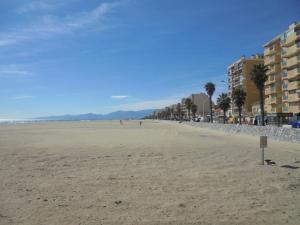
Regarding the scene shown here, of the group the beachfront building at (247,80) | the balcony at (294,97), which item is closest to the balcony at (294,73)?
the balcony at (294,97)

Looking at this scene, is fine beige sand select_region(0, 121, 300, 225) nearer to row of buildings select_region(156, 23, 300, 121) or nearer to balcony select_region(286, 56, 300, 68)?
balcony select_region(286, 56, 300, 68)

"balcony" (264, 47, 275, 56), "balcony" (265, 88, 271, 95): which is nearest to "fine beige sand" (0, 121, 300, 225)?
"balcony" (264, 47, 275, 56)

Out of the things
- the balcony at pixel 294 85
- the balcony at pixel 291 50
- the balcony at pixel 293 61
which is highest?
the balcony at pixel 291 50

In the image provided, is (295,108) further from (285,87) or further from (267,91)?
(267,91)

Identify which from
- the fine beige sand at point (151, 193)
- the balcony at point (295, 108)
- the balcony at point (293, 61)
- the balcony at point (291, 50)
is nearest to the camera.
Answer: the fine beige sand at point (151, 193)

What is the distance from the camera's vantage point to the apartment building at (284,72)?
222ft

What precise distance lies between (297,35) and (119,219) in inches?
2665

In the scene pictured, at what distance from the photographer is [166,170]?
13.7m

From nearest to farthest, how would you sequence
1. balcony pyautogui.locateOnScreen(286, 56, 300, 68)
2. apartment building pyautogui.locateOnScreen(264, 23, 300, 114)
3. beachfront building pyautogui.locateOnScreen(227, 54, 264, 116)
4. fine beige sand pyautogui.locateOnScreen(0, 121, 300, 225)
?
fine beige sand pyautogui.locateOnScreen(0, 121, 300, 225), balcony pyautogui.locateOnScreen(286, 56, 300, 68), apartment building pyautogui.locateOnScreen(264, 23, 300, 114), beachfront building pyautogui.locateOnScreen(227, 54, 264, 116)

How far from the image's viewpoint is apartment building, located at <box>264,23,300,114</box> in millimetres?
67781

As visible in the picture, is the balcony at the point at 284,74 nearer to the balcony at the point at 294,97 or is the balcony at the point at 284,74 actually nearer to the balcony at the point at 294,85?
the balcony at the point at 294,85

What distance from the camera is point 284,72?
74.2 metres

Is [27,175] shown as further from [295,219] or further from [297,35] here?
[297,35]

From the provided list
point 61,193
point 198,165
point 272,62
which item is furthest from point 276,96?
point 61,193
